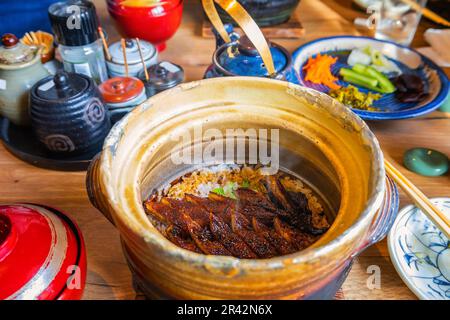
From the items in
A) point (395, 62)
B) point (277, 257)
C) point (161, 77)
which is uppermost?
point (277, 257)

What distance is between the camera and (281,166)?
1.17 metres

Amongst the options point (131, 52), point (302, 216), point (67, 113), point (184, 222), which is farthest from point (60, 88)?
point (302, 216)

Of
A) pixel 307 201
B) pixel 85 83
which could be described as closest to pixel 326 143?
pixel 307 201

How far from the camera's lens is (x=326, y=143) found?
3.31 feet

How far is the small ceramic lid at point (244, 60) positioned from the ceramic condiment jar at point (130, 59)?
394mm

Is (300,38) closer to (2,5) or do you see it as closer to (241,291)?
(2,5)

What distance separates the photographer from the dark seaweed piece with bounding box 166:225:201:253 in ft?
3.25

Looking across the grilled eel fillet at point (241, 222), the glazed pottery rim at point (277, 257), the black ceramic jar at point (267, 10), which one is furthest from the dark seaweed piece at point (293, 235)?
the black ceramic jar at point (267, 10)

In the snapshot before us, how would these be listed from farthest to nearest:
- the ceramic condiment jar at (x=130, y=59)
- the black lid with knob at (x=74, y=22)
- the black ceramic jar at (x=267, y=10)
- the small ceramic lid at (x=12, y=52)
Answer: the black ceramic jar at (x=267, y=10) → the ceramic condiment jar at (x=130, y=59) → the black lid with knob at (x=74, y=22) → the small ceramic lid at (x=12, y=52)

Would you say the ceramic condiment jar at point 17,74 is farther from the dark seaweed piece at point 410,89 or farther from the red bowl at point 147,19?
the dark seaweed piece at point 410,89

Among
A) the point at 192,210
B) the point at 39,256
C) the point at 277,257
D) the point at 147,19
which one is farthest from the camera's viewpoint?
the point at 147,19

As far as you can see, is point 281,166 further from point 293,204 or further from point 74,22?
point 74,22

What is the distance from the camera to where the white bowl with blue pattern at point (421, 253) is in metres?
1.03

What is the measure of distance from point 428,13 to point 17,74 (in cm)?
225
